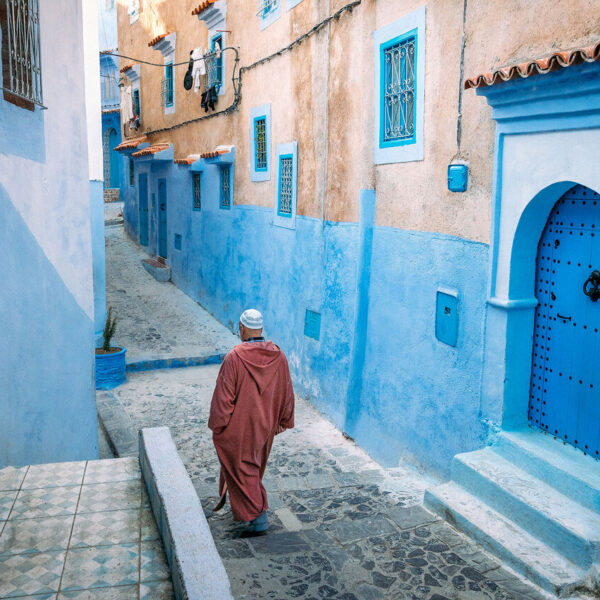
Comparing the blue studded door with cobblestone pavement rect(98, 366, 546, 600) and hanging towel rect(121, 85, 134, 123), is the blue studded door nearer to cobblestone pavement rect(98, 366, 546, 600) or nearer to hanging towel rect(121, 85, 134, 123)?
cobblestone pavement rect(98, 366, 546, 600)

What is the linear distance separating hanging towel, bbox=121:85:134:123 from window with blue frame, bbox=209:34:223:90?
753 centimetres

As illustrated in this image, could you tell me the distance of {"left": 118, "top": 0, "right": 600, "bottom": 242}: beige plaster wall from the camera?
545cm

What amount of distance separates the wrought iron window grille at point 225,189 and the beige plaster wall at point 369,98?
0.59 m

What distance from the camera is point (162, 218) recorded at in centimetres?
1878

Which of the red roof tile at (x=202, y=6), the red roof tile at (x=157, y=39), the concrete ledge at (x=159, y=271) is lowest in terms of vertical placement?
the concrete ledge at (x=159, y=271)

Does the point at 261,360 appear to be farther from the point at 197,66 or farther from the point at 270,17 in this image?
the point at 197,66

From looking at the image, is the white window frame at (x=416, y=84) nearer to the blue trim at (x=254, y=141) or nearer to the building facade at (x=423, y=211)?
the building facade at (x=423, y=211)

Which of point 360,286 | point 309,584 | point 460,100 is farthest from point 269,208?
point 309,584

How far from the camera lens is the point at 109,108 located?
2911 cm

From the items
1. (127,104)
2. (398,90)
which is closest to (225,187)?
(398,90)

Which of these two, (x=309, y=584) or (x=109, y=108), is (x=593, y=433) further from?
(x=109, y=108)

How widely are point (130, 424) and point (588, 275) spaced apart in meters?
6.22

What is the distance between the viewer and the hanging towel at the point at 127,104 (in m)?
20.7

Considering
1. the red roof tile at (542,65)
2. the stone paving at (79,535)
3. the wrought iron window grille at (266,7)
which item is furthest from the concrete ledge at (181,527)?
the wrought iron window grille at (266,7)
